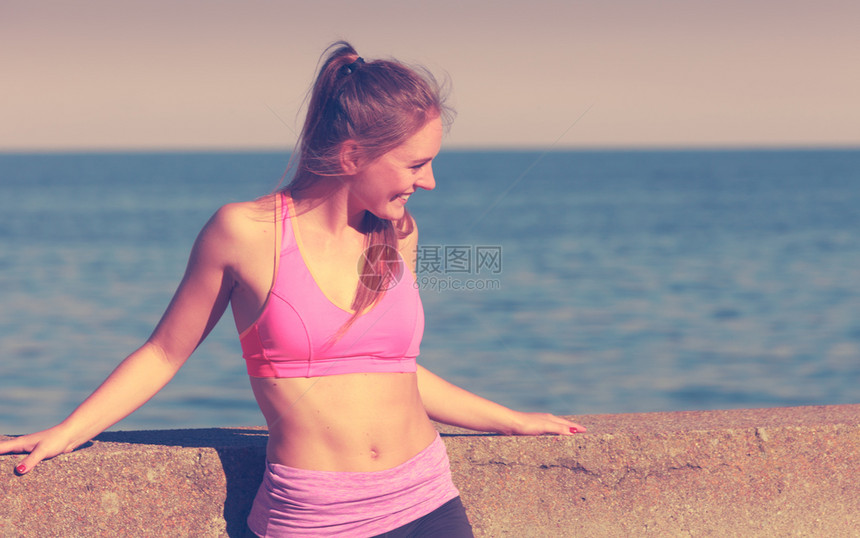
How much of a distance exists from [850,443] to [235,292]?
2.07 m

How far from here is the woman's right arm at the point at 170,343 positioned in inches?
92.2

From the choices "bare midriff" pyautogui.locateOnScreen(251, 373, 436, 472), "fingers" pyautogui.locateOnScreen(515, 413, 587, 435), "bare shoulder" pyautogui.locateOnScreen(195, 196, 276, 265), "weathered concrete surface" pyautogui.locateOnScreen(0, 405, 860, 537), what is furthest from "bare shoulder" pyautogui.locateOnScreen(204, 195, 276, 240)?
"fingers" pyautogui.locateOnScreen(515, 413, 587, 435)

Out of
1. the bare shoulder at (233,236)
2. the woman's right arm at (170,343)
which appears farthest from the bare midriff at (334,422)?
the bare shoulder at (233,236)

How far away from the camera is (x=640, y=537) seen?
2812mm

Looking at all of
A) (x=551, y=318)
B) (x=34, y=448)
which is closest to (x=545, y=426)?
(x=34, y=448)

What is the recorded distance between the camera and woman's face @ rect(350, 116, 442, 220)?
7.93 ft

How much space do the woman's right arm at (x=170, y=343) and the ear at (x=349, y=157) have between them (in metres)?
0.33

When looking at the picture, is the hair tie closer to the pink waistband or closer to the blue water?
the blue water

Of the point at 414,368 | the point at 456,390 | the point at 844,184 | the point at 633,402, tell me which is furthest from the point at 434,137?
the point at 844,184

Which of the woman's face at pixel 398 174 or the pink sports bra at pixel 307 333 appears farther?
the woman's face at pixel 398 174

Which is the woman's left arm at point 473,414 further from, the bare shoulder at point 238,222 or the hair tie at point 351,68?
the hair tie at point 351,68

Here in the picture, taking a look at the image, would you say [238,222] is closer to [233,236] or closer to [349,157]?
[233,236]

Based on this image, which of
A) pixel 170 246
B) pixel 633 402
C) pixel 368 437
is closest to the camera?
pixel 368 437

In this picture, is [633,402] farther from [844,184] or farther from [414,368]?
[844,184]
